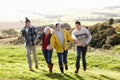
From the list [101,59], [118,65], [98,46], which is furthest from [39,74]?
[98,46]

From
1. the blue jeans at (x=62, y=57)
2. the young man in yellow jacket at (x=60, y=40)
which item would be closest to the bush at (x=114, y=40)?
the blue jeans at (x=62, y=57)

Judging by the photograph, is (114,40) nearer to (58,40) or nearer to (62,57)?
(62,57)

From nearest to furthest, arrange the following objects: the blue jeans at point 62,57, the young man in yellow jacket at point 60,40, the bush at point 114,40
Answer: the young man in yellow jacket at point 60,40 < the blue jeans at point 62,57 < the bush at point 114,40

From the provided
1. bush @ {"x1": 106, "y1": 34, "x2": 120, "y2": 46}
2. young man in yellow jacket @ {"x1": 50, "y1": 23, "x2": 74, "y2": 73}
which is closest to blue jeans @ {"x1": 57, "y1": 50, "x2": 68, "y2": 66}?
young man in yellow jacket @ {"x1": 50, "y1": 23, "x2": 74, "y2": 73}

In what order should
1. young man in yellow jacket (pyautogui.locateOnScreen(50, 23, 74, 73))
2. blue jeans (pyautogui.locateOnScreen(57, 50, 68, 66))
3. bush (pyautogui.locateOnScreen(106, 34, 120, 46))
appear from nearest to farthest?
young man in yellow jacket (pyautogui.locateOnScreen(50, 23, 74, 73)), blue jeans (pyautogui.locateOnScreen(57, 50, 68, 66)), bush (pyautogui.locateOnScreen(106, 34, 120, 46))

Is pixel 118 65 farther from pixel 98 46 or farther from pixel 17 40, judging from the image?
pixel 17 40

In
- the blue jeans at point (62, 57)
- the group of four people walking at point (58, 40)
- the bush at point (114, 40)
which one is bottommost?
the bush at point (114, 40)

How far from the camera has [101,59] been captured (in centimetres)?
2325

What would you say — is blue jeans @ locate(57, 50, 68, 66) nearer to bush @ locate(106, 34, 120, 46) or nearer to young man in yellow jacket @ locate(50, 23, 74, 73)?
young man in yellow jacket @ locate(50, 23, 74, 73)

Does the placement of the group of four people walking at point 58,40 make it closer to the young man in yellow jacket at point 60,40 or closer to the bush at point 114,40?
the young man in yellow jacket at point 60,40

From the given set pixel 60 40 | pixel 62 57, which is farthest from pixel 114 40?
pixel 60 40

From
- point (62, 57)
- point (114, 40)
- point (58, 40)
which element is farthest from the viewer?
point (114, 40)

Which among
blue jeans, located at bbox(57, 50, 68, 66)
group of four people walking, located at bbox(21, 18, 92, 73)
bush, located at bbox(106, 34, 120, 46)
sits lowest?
bush, located at bbox(106, 34, 120, 46)

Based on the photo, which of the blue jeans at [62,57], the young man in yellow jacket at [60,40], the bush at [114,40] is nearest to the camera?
the young man in yellow jacket at [60,40]
